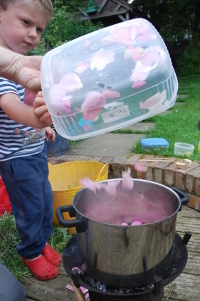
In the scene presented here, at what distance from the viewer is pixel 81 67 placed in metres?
1.04

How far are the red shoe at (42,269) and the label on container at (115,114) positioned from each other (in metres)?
1.08

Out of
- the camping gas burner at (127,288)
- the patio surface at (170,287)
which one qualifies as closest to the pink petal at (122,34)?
the camping gas burner at (127,288)

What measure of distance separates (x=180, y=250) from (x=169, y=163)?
1288mm

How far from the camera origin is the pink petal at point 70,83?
0.98 m

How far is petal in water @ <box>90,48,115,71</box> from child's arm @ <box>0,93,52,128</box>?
0.76 ft

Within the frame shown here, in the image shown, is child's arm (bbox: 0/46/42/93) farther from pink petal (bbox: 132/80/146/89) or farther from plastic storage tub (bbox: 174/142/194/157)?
plastic storage tub (bbox: 174/142/194/157)

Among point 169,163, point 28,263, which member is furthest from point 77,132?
point 169,163

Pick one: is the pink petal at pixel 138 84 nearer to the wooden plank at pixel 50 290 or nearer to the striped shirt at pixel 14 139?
the striped shirt at pixel 14 139

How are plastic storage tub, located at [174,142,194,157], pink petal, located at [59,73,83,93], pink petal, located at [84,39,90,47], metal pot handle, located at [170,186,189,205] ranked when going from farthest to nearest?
plastic storage tub, located at [174,142,194,157] < metal pot handle, located at [170,186,189,205] < pink petal, located at [84,39,90,47] < pink petal, located at [59,73,83,93]

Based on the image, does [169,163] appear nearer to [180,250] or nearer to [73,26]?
[180,250]

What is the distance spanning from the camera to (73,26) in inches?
360

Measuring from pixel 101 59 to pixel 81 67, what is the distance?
0.23 ft

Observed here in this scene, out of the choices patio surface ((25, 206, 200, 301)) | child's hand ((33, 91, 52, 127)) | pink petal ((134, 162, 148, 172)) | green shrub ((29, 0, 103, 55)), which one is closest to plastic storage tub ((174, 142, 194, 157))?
pink petal ((134, 162, 148, 172))

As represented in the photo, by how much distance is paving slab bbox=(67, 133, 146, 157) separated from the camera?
9.93 ft
